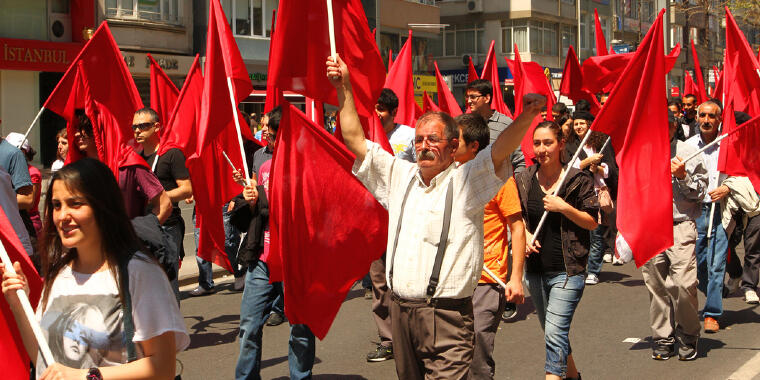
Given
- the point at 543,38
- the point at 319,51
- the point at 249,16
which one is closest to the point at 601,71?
the point at 319,51

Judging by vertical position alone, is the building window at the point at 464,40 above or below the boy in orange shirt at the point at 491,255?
above

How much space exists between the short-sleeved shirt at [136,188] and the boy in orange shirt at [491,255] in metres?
1.78

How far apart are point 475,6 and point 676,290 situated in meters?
43.3

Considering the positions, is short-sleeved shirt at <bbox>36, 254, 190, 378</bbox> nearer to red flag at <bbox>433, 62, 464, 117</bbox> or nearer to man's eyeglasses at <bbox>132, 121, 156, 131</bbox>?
man's eyeglasses at <bbox>132, 121, 156, 131</bbox>

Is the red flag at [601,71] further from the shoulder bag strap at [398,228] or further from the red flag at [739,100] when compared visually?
the shoulder bag strap at [398,228]

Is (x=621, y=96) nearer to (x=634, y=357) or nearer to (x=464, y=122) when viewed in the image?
(x=464, y=122)

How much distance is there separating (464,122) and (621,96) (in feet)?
5.36

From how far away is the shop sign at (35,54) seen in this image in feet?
79.7

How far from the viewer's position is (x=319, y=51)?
5.79 meters

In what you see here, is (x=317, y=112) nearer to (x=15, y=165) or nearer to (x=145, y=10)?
(x=15, y=165)

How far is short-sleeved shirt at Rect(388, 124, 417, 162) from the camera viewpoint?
713cm

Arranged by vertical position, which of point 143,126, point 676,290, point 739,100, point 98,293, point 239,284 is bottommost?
point 239,284

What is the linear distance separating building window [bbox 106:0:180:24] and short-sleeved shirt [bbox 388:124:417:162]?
2199 cm

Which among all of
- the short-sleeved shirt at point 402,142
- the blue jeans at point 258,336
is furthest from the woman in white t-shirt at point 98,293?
the short-sleeved shirt at point 402,142
